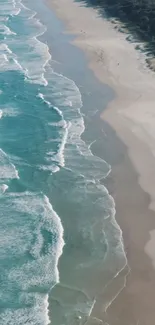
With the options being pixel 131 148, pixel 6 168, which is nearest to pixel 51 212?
pixel 6 168

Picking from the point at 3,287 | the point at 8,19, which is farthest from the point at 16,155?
the point at 8,19

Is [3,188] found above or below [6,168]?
above

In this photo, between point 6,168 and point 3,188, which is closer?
point 3,188

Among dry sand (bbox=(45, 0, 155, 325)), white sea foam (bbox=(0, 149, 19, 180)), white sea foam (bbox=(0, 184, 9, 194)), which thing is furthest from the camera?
white sea foam (bbox=(0, 149, 19, 180))

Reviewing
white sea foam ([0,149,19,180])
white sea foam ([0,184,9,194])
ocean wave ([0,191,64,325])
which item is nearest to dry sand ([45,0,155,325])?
ocean wave ([0,191,64,325])

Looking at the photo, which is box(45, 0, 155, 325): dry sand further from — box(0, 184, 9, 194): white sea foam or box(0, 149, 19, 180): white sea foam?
box(0, 184, 9, 194): white sea foam

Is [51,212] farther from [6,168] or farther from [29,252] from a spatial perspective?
[6,168]

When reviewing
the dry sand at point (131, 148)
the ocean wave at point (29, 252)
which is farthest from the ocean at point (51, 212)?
the dry sand at point (131, 148)

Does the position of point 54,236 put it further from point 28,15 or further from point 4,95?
point 28,15
